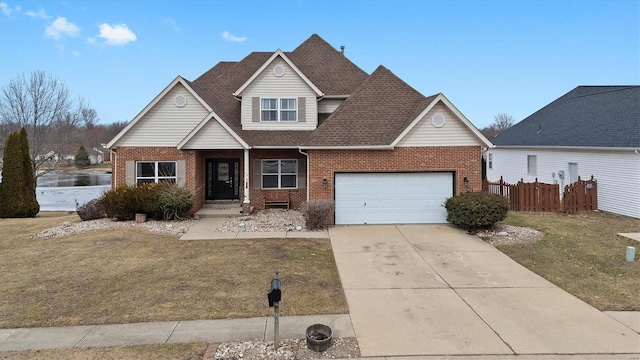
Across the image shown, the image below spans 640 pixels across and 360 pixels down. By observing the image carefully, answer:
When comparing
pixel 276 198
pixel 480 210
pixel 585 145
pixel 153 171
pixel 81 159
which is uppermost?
pixel 81 159

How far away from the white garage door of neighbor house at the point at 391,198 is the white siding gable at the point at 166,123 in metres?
7.50

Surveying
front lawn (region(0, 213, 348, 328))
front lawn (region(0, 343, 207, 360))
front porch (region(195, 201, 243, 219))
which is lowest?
front lawn (region(0, 343, 207, 360))

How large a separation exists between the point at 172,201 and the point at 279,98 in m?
6.82

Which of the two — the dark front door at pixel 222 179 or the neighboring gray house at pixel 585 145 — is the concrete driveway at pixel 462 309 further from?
the neighboring gray house at pixel 585 145

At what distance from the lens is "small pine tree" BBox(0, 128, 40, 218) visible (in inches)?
699

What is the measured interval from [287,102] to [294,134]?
1646mm

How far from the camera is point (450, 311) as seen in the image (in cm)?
639

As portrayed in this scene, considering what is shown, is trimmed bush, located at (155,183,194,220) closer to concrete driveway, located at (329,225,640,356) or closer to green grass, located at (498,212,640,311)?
concrete driveway, located at (329,225,640,356)

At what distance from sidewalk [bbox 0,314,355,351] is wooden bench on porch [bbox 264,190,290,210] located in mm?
11250

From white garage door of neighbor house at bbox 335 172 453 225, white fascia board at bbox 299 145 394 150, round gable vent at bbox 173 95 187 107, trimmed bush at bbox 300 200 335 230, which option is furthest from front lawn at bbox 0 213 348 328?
round gable vent at bbox 173 95 187 107

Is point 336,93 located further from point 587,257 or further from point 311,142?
point 587,257

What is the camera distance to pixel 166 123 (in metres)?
16.3

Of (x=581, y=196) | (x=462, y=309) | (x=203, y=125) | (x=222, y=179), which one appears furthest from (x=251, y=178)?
(x=581, y=196)

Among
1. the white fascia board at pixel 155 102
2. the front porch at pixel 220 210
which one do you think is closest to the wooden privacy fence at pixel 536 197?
the front porch at pixel 220 210
